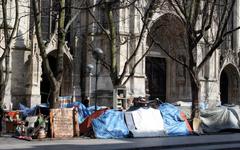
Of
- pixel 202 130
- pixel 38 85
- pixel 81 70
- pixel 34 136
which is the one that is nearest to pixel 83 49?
pixel 81 70

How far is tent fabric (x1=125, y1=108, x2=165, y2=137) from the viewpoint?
72.9ft

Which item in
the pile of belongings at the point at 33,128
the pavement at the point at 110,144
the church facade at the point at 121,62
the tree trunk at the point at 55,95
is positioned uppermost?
the church facade at the point at 121,62

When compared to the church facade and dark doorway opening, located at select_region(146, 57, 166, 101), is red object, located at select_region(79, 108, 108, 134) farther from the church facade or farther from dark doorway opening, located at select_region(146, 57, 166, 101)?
dark doorway opening, located at select_region(146, 57, 166, 101)

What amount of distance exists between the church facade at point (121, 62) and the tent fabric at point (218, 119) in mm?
4604

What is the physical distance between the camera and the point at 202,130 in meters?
24.9

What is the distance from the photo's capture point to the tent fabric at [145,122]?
2223cm

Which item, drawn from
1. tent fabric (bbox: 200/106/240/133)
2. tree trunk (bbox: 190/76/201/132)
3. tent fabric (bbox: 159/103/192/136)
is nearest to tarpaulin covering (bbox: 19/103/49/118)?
tent fabric (bbox: 159/103/192/136)

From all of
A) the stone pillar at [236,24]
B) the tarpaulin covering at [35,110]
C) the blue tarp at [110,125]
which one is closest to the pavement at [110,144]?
the blue tarp at [110,125]

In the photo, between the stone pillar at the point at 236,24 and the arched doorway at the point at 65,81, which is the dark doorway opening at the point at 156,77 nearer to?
the stone pillar at the point at 236,24

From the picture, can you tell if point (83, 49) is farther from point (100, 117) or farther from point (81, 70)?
point (100, 117)

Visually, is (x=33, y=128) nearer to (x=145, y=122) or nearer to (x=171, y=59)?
(x=145, y=122)

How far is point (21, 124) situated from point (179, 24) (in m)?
17.0

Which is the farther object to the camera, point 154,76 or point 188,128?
point 154,76

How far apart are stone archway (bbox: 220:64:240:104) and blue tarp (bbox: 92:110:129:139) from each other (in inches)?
761
